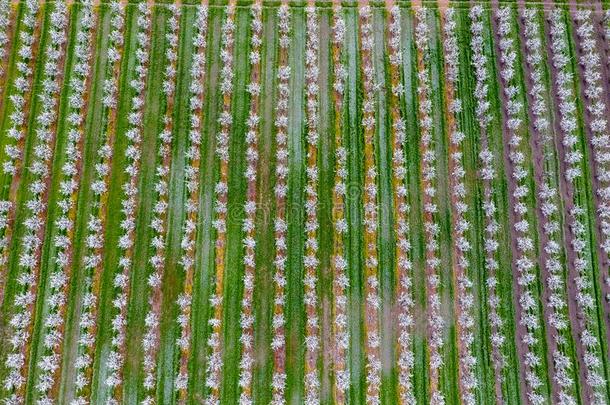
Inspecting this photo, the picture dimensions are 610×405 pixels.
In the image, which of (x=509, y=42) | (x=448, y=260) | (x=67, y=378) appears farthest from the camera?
(x=509, y=42)

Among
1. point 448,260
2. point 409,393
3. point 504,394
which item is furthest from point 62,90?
point 504,394

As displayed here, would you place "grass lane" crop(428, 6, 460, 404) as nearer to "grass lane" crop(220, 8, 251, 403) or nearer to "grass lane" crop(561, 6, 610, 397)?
"grass lane" crop(561, 6, 610, 397)

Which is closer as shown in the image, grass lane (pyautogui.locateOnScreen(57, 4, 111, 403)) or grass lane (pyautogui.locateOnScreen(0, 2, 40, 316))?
grass lane (pyautogui.locateOnScreen(57, 4, 111, 403))

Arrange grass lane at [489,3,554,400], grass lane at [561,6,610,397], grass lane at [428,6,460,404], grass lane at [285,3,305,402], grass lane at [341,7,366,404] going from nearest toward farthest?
1. grass lane at [285,3,305,402]
2. grass lane at [341,7,366,404]
3. grass lane at [428,6,460,404]
4. grass lane at [489,3,554,400]
5. grass lane at [561,6,610,397]

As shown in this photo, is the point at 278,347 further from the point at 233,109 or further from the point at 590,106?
the point at 590,106

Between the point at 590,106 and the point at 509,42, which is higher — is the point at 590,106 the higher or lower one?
the lower one

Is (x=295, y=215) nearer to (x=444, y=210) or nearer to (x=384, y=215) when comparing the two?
(x=384, y=215)

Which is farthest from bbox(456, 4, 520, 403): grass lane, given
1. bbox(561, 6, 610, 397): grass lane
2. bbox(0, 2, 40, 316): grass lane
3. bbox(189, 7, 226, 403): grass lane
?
bbox(0, 2, 40, 316): grass lane

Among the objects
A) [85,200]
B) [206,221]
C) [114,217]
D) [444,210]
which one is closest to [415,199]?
[444,210]
